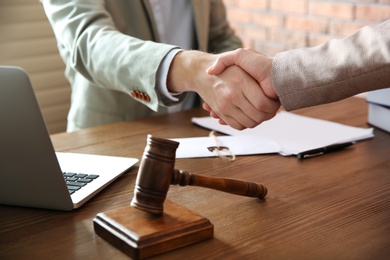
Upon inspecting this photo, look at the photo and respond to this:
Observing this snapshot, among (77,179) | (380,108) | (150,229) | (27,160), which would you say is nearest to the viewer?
(150,229)

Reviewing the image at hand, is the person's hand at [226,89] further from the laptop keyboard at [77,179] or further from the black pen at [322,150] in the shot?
the laptop keyboard at [77,179]

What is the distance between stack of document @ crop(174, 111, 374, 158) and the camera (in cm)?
141

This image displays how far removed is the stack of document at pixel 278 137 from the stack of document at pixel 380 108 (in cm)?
6

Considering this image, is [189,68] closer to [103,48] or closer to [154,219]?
[103,48]

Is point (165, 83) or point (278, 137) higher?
point (165, 83)

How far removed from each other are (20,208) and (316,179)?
59 cm

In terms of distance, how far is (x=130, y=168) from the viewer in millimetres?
1294

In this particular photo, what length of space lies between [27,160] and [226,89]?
0.56 m

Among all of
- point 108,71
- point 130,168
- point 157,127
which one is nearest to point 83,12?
point 108,71

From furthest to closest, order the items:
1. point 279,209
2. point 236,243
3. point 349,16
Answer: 1. point 349,16
2. point 279,209
3. point 236,243

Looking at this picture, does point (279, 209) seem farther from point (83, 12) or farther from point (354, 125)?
point (83, 12)

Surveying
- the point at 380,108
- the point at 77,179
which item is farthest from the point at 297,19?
the point at 77,179

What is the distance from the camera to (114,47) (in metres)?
1.59

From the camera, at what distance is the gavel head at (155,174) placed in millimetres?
906
